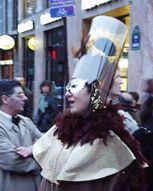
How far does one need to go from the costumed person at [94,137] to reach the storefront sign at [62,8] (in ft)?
14.3

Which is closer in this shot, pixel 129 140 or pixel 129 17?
pixel 129 140

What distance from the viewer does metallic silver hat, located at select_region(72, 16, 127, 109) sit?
2.82m

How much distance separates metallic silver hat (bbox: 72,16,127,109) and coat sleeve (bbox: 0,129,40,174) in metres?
0.89

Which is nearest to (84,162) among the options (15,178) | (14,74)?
(15,178)

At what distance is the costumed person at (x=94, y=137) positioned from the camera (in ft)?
8.86

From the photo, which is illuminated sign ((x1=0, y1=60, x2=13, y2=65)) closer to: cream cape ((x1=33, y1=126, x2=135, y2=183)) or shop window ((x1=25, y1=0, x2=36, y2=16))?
shop window ((x1=25, y1=0, x2=36, y2=16))

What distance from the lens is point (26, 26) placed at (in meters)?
18.9

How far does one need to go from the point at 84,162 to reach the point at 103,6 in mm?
9825

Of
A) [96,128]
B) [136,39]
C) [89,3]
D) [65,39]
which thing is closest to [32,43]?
[89,3]

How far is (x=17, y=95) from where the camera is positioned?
12.4ft

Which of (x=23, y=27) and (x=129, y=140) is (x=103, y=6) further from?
(x=129, y=140)

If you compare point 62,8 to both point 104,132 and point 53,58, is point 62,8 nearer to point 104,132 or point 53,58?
point 104,132

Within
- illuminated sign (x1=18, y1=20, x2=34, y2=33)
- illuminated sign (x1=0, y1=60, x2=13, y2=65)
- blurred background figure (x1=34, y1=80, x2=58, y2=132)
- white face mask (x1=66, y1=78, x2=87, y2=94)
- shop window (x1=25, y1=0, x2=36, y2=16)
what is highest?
shop window (x1=25, y1=0, x2=36, y2=16)

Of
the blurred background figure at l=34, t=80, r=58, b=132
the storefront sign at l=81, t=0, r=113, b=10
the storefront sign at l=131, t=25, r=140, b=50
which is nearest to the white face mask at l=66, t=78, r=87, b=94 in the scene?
the blurred background figure at l=34, t=80, r=58, b=132
